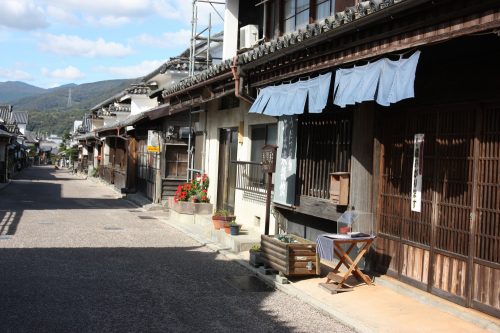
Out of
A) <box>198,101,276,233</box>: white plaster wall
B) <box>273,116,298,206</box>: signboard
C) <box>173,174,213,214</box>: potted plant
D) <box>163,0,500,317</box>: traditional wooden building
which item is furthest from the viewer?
<box>173,174,213,214</box>: potted plant

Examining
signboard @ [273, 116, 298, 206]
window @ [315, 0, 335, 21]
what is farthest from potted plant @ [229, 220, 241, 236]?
window @ [315, 0, 335, 21]

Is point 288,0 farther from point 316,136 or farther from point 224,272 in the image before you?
A: point 224,272

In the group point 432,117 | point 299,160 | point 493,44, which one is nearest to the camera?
point 493,44

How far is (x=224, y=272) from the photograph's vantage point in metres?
10.3

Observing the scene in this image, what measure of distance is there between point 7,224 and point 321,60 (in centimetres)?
1154

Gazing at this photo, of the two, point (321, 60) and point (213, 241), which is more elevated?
point (321, 60)

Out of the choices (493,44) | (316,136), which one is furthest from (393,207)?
(493,44)

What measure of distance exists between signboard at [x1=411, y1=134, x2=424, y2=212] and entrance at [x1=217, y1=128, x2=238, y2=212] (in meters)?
8.47

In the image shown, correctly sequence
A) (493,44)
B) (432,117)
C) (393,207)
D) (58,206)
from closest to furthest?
(493,44) → (432,117) → (393,207) → (58,206)

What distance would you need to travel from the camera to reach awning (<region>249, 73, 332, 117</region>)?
9094 millimetres

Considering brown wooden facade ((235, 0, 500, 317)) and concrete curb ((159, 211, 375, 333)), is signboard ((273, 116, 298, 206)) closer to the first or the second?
brown wooden facade ((235, 0, 500, 317))

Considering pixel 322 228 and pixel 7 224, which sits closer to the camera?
pixel 322 228

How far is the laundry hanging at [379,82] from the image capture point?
270 inches

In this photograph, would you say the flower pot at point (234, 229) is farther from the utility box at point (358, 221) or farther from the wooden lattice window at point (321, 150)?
the utility box at point (358, 221)
